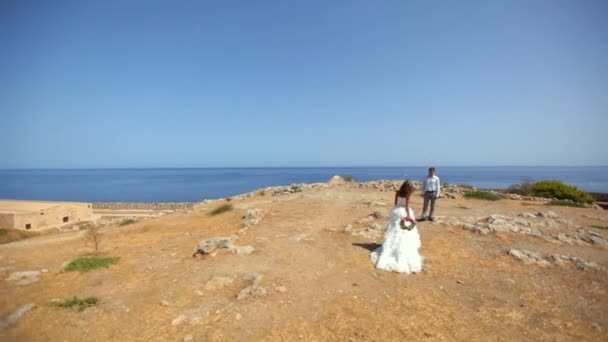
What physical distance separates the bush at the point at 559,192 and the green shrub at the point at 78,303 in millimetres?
32754

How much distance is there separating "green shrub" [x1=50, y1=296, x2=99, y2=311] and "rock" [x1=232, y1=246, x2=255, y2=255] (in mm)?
3932

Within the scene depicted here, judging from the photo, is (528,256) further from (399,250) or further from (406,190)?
(406,190)

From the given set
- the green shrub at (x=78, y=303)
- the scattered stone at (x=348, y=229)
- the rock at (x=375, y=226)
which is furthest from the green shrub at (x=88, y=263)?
the rock at (x=375, y=226)

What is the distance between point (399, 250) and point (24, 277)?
10872 mm

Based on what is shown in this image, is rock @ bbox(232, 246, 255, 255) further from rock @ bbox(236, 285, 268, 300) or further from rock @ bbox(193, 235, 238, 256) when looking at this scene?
rock @ bbox(236, 285, 268, 300)

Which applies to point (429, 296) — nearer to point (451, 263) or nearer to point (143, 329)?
point (451, 263)

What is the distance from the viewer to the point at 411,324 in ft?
18.1

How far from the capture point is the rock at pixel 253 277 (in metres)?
7.35

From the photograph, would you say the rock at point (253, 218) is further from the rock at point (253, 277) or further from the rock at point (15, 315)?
the rock at point (15, 315)

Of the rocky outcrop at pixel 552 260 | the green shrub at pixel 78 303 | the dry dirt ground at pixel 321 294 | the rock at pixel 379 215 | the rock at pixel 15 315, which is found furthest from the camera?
the rock at pixel 379 215

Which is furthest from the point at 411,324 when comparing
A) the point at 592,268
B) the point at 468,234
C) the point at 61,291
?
the point at 61,291

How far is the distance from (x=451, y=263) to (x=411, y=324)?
3948 mm

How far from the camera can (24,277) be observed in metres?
8.55

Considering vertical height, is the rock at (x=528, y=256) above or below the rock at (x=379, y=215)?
below
